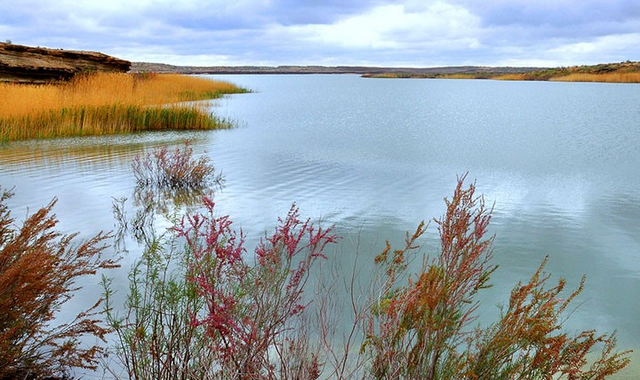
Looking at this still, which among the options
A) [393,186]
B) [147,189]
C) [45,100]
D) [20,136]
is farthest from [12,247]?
[45,100]

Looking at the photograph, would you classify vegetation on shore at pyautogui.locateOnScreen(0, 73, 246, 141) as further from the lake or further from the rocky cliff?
the lake

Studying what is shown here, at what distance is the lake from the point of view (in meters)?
6.30

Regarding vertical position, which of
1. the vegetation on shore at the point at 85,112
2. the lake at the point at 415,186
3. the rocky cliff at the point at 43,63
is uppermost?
the rocky cliff at the point at 43,63

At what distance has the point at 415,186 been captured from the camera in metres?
10.6

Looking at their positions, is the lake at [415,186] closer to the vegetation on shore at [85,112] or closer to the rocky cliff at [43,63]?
the vegetation on shore at [85,112]

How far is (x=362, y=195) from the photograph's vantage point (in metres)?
9.63

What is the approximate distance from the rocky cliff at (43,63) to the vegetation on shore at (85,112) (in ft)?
2.71

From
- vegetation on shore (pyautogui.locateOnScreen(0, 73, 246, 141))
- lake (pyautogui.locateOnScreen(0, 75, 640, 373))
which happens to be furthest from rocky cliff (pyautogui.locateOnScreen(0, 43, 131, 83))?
lake (pyautogui.locateOnScreen(0, 75, 640, 373))

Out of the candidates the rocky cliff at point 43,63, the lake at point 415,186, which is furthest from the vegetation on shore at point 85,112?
the lake at point 415,186

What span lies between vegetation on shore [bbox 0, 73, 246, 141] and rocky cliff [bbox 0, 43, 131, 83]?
825 millimetres

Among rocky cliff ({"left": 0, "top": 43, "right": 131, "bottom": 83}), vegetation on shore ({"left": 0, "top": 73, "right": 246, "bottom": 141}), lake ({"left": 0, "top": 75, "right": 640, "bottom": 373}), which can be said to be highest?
rocky cliff ({"left": 0, "top": 43, "right": 131, "bottom": 83})

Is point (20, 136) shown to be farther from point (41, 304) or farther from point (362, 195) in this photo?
point (41, 304)

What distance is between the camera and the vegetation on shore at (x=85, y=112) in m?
15.6

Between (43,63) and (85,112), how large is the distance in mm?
6980
